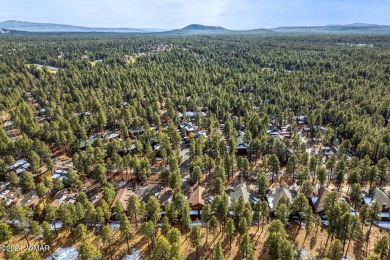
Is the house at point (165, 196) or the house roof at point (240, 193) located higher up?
the house roof at point (240, 193)

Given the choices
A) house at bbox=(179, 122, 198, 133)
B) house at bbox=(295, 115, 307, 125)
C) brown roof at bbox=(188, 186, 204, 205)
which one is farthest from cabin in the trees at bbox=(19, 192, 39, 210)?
house at bbox=(295, 115, 307, 125)

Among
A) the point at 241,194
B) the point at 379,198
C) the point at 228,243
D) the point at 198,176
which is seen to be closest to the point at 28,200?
the point at 198,176

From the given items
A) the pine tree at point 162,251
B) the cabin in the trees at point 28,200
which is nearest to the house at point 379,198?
the pine tree at point 162,251

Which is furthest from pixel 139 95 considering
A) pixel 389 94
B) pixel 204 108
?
pixel 389 94

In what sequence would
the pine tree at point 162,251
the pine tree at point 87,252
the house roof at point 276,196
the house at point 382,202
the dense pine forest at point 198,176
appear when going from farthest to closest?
the house roof at point 276,196
the house at point 382,202
the dense pine forest at point 198,176
the pine tree at point 162,251
the pine tree at point 87,252

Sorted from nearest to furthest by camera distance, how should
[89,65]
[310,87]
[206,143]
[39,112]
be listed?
[206,143] < [39,112] < [310,87] < [89,65]

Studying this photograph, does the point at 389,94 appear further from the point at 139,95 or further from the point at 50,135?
the point at 50,135

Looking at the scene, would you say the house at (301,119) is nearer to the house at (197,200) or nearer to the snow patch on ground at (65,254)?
the house at (197,200)
